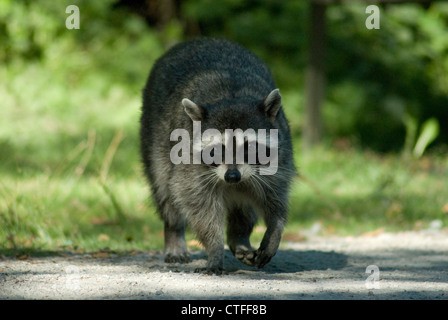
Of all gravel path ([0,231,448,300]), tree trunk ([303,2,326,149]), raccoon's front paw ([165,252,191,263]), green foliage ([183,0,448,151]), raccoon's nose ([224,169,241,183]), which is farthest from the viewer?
green foliage ([183,0,448,151])

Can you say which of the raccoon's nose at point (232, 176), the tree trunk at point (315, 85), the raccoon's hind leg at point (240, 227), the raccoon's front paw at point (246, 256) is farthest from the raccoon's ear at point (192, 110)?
the tree trunk at point (315, 85)

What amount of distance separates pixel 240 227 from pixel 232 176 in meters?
1.14

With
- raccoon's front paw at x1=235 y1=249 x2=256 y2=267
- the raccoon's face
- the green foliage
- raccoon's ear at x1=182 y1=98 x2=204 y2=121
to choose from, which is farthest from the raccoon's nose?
the green foliage

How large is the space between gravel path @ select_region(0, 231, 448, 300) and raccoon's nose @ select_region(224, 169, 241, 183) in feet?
2.16

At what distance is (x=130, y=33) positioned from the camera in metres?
14.5

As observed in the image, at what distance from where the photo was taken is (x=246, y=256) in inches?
205

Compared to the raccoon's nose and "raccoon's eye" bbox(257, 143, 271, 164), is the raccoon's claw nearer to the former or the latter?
the raccoon's nose

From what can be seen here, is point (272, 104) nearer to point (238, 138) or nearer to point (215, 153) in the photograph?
point (238, 138)

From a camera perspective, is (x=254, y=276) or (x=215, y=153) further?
(x=215, y=153)

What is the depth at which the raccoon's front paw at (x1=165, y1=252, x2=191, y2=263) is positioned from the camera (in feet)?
18.2

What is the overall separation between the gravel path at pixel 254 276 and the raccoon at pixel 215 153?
0.26 metres

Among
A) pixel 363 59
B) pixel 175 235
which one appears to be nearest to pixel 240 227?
pixel 175 235

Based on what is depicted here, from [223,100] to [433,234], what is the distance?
2774 mm

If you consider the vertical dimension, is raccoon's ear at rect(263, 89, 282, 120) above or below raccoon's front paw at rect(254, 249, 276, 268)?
above
